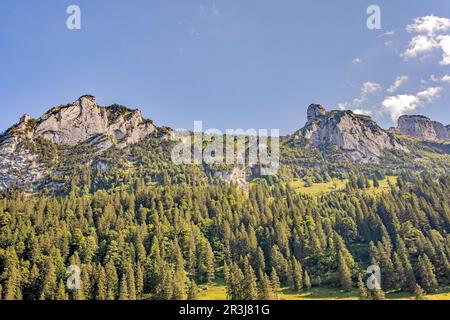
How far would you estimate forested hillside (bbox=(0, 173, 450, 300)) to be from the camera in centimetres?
12225

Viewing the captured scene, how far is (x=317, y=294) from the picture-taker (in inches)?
5005

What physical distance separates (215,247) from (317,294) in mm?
52766

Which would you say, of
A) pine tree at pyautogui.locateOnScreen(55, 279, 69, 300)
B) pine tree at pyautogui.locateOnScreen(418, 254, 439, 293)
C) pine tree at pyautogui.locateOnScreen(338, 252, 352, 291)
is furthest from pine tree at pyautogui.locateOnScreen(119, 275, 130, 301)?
pine tree at pyautogui.locateOnScreen(418, 254, 439, 293)

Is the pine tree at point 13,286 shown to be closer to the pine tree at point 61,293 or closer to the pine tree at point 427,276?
the pine tree at point 61,293

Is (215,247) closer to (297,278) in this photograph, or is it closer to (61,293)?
(297,278)

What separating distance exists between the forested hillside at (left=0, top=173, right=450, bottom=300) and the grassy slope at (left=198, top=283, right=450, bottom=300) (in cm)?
347

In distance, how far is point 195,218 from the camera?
615ft

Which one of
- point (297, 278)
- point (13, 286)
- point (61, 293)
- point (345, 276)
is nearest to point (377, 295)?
point (345, 276)

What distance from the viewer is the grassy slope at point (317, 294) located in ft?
389
